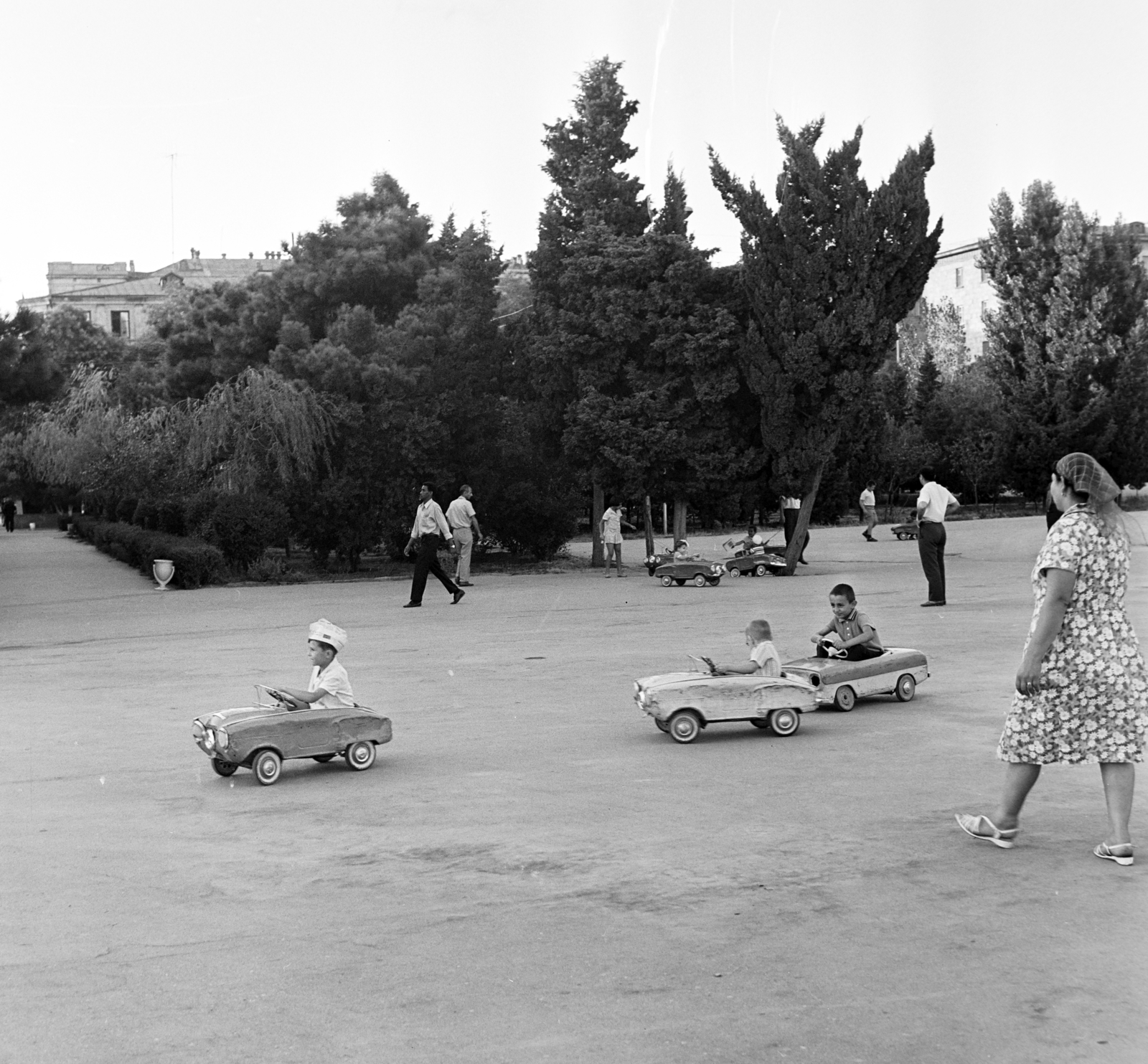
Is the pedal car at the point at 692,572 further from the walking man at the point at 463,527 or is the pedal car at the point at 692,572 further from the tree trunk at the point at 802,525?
the walking man at the point at 463,527

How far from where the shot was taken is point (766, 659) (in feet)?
34.8

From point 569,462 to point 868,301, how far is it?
7112mm

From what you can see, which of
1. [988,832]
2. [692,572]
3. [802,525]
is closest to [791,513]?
[802,525]

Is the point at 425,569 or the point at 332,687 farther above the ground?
the point at 425,569

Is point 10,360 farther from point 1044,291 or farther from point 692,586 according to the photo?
point 1044,291

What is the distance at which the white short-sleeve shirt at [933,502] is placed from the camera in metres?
20.3

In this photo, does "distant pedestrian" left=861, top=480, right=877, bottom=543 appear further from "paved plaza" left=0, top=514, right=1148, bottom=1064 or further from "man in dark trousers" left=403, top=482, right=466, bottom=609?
"paved plaza" left=0, top=514, right=1148, bottom=1064

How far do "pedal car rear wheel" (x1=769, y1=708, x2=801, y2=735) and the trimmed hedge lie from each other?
768 inches

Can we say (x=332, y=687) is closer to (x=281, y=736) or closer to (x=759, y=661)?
(x=281, y=736)

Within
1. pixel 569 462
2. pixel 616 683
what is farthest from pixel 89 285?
pixel 616 683

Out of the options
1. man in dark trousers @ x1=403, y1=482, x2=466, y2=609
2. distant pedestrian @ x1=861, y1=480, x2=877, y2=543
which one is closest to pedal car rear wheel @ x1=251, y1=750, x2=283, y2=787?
man in dark trousers @ x1=403, y1=482, x2=466, y2=609

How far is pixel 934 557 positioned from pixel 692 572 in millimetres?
6990

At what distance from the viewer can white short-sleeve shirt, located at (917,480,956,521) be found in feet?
66.7

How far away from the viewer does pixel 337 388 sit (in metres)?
31.1
